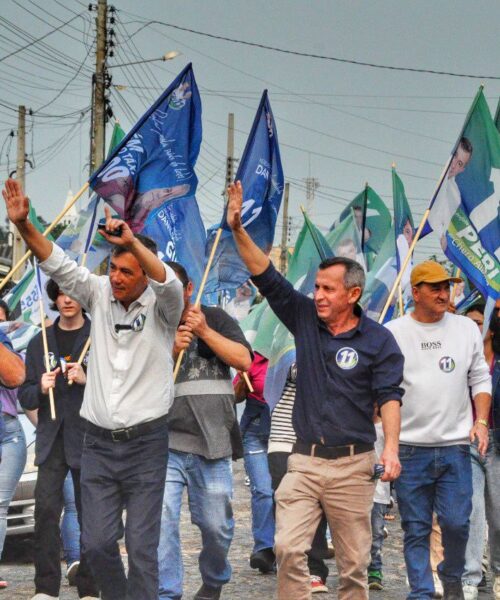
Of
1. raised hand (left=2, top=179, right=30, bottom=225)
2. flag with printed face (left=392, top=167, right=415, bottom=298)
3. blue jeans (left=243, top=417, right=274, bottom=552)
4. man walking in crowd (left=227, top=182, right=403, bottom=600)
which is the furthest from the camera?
flag with printed face (left=392, top=167, right=415, bottom=298)

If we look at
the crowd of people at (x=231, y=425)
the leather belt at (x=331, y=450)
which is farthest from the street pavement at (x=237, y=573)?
the leather belt at (x=331, y=450)

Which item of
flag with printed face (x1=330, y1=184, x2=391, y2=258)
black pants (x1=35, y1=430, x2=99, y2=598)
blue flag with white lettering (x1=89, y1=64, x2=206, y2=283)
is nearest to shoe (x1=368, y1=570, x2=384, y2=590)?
black pants (x1=35, y1=430, x2=99, y2=598)

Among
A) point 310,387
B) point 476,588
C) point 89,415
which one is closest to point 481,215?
point 476,588

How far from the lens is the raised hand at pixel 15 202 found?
5637mm

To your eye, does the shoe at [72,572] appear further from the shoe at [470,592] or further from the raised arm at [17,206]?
the raised arm at [17,206]

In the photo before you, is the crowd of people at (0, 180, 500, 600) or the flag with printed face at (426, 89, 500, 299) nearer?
the crowd of people at (0, 180, 500, 600)

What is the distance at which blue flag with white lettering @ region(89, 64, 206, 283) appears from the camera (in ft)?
27.8

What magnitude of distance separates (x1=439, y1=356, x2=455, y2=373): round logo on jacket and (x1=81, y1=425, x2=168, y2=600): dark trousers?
1.97 metres

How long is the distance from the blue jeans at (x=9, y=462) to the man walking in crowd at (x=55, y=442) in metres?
0.41

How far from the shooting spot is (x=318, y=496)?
650 cm

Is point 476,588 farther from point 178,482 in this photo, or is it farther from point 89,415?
point 89,415

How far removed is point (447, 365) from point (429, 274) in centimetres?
57

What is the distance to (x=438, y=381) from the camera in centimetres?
752

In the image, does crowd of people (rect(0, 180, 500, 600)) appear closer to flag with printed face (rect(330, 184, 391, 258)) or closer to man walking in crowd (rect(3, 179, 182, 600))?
man walking in crowd (rect(3, 179, 182, 600))
